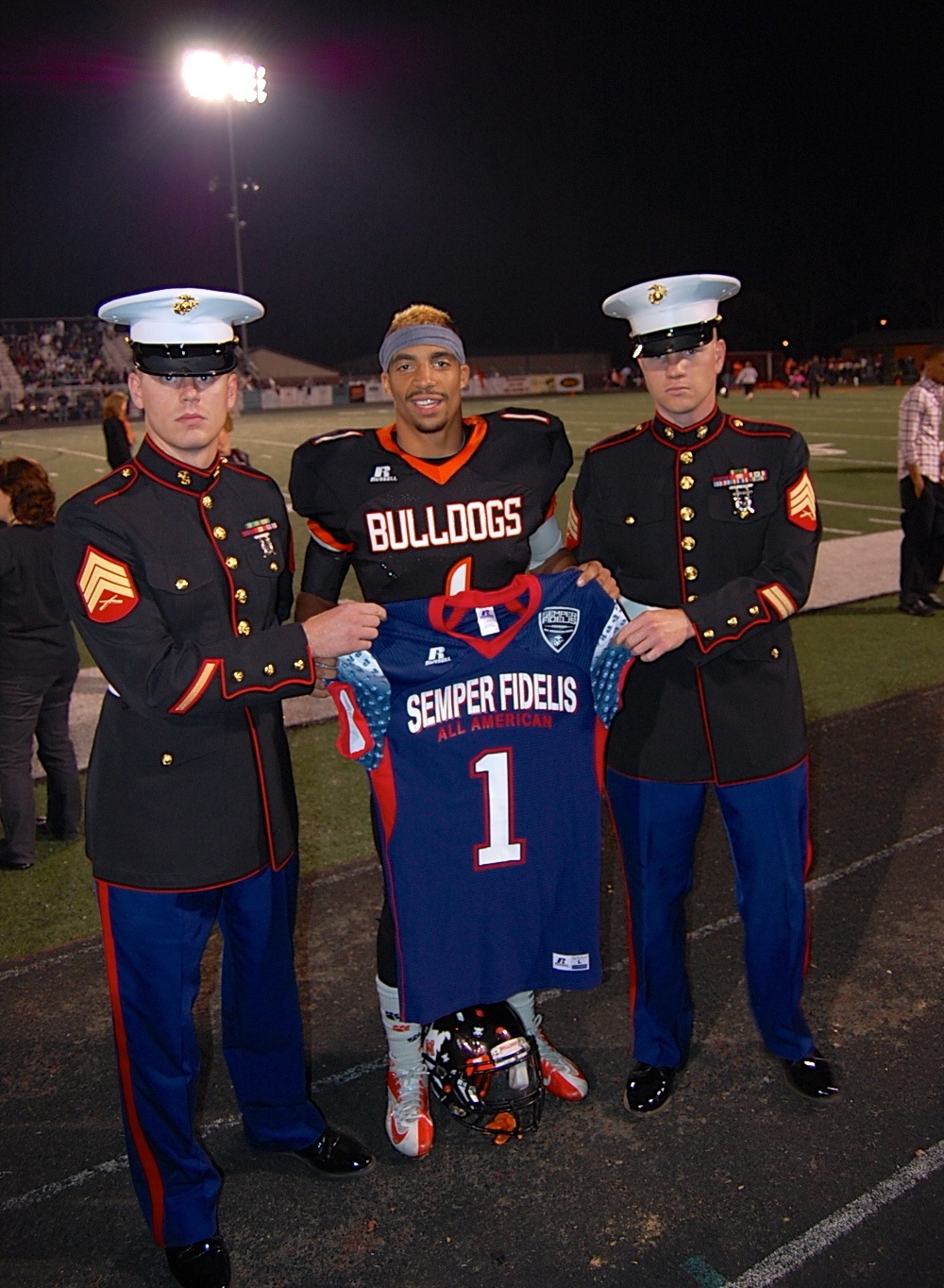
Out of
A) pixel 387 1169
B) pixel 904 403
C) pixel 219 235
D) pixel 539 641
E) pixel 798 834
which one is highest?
pixel 219 235

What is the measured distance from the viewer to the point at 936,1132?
3330 mm

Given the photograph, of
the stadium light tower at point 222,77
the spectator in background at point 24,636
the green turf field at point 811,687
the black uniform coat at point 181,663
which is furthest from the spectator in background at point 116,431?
the stadium light tower at point 222,77

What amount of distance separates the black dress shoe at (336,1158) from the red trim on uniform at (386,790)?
941 millimetres

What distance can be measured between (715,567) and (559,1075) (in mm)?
1693

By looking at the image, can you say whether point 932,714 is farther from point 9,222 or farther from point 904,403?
point 9,222

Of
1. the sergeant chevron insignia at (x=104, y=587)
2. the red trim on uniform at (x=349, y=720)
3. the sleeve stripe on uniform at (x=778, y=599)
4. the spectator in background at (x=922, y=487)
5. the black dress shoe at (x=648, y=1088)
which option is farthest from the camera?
the spectator in background at (x=922, y=487)

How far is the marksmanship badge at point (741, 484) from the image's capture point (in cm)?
339

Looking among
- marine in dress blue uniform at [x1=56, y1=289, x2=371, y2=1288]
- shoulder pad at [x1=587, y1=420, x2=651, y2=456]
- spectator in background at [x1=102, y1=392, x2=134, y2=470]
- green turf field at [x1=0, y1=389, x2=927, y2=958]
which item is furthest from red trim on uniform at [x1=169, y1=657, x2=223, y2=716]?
spectator in background at [x1=102, y1=392, x2=134, y2=470]

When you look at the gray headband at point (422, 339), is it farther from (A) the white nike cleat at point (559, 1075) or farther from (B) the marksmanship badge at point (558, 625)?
(A) the white nike cleat at point (559, 1075)

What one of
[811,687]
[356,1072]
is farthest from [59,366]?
[356,1072]

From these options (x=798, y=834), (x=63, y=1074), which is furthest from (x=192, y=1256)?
(x=798, y=834)

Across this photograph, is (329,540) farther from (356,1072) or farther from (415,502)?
(356,1072)

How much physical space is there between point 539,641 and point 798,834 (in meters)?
1.07

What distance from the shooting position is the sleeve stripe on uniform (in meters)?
3.28
